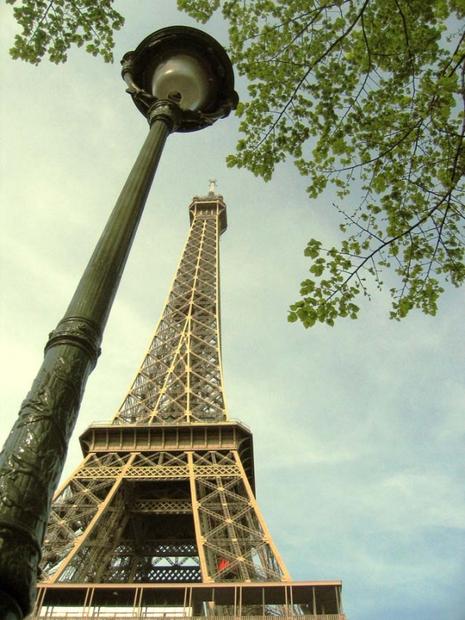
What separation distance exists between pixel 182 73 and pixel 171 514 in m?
33.2

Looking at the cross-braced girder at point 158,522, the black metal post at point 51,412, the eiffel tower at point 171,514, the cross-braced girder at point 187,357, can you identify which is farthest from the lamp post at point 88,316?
the cross-braced girder at point 187,357

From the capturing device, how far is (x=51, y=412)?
452 centimetres

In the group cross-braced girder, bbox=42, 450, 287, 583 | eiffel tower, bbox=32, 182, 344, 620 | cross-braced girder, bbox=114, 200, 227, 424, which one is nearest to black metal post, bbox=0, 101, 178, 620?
eiffel tower, bbox=32, 182, 344, 620

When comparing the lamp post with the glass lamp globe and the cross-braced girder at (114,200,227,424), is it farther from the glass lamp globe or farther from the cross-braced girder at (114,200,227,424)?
the cross-braced girder at (114,200,227,424)

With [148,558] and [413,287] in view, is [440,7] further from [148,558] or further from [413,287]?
[148,558]

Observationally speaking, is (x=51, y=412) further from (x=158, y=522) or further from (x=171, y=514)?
(x=158, y=522)

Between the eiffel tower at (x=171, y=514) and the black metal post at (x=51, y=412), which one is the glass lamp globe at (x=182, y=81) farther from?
the eiffel tower at (x=171, y=514)

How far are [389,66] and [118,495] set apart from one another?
30.1 m

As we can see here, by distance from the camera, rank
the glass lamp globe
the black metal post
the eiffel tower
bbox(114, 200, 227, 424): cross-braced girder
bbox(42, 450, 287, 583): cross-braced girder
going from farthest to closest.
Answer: bbox(114, 200, 227, 424): cross-braced girder, bbox(42, 450, 287, 583): cross-braced girder, the eiffel tower, the glass lamp globe, the black metal post

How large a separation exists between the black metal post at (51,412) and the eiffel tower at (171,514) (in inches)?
719

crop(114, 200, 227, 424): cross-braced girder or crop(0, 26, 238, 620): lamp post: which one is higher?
crop(114, 200, 227, 424): cross-braced girder

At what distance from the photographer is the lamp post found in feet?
12.3

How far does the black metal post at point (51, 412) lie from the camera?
365cm

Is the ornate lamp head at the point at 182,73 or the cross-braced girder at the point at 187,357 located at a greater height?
the cross-braced girder at the point at 187,357
